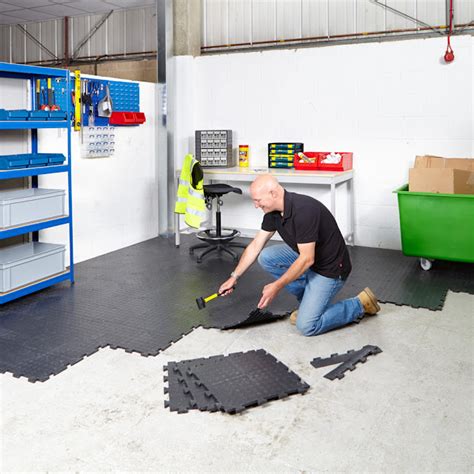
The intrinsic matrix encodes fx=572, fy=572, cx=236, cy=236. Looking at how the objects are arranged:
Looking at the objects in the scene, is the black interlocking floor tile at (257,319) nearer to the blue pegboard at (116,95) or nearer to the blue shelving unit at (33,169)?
the blue shelving unit at (33,169)

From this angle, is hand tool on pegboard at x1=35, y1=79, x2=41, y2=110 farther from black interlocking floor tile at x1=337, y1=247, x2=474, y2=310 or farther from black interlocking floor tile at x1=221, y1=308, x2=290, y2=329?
black interlocking floor tile at x1=337, y1=247, x2=474, y2=310

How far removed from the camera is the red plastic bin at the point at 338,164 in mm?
5305

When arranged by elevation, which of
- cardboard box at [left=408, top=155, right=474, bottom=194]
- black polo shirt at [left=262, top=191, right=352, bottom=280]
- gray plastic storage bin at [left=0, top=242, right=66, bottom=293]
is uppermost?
cardboard box at [left=408, top=155, right=474, bottom=194]

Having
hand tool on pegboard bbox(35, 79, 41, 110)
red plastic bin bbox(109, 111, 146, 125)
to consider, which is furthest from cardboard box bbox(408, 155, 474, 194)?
hand tool on pegboard bbox(35, 79, 41, 110)

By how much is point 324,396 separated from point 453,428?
56cm

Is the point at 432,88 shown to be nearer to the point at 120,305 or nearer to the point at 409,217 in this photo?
the point at 409,217

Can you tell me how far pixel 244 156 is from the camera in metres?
5.91

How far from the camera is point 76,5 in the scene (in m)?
7.47

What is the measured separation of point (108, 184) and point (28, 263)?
159 centimetres

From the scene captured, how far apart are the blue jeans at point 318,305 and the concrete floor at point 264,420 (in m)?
0.15

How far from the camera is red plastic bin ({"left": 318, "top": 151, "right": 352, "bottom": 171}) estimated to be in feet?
17.4

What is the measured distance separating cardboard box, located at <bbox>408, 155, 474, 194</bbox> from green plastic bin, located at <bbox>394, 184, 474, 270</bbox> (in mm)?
128

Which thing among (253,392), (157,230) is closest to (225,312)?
(253,392)

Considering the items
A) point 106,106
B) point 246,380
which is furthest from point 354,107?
point 246,380
